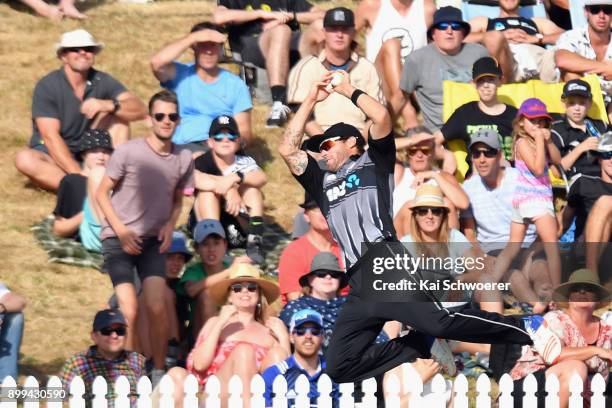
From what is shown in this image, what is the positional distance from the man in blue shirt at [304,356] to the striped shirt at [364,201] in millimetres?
732

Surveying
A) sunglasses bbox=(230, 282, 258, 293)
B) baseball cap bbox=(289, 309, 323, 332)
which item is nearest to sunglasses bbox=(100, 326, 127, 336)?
sunglasses bbox=(230, 282, 258, 293)

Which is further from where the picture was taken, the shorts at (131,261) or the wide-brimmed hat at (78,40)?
the wide-brimmed hat at (78,40)

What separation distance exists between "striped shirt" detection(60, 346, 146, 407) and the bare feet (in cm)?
728

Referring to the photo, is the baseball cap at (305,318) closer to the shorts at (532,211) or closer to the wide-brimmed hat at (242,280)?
the wide-brimmed hat at (242,280)

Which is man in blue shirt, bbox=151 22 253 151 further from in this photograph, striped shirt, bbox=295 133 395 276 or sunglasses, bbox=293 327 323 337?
striped shirt, bbox=295 133 395 276

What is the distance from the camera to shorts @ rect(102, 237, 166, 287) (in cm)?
1209

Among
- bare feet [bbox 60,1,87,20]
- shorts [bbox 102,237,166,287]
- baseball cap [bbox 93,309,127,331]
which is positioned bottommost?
baseball cap [bbox 93,309,127,331]

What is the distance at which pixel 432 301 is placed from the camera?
10.5 meters

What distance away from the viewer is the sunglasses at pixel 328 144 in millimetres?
10875

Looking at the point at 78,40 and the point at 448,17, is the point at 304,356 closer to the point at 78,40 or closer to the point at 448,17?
the point at 78,40

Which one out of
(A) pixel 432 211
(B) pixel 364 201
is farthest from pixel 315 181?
(A) pixel 432 211

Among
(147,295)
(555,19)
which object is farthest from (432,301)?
(555,19)

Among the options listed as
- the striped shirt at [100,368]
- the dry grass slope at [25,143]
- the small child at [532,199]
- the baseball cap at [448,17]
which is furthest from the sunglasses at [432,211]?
the baseball cap at [448,17]

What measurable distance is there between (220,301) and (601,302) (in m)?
2.84
